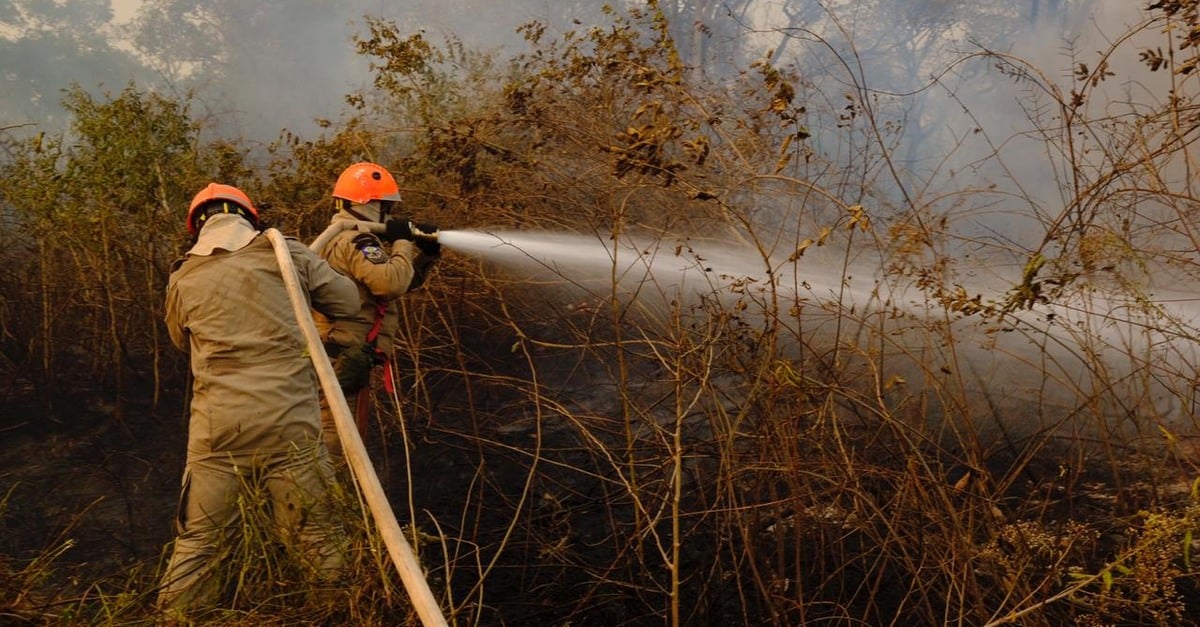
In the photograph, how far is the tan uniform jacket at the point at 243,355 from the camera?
11.7ft

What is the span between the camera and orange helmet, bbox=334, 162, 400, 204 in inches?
197

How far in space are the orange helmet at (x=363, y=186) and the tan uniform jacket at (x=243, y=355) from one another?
1257 millimetres

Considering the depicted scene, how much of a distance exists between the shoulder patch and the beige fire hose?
131 cm

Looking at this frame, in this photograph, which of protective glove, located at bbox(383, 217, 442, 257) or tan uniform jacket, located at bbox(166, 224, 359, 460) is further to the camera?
protective glove, located at bbox(383, 217, 442, 257)

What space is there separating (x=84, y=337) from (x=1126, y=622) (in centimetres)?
657

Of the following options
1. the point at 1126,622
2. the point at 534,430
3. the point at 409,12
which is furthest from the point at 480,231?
the point at 409,12

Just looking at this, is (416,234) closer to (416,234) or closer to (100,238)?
(416,234)

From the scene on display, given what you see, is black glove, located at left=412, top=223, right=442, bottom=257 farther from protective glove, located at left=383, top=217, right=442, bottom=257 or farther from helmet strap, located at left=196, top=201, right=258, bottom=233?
helmet strap, located at left=196, top=201, right=258, bottom=233

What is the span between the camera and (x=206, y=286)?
365 centimetres

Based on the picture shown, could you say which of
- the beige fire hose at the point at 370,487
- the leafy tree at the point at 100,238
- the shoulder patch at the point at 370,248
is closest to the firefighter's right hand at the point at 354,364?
the shoulder patch at the point at 370,248

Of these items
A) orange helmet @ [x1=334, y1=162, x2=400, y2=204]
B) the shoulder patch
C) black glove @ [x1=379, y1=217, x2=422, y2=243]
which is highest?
orange helmet @ [x1=334, y1=162, x2=400, y2=204]

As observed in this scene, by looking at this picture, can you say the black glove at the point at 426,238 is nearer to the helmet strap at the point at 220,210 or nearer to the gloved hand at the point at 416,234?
the gloved hand at the point at 416,234

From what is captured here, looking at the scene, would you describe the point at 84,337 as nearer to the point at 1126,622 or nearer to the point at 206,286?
the point at 206,286

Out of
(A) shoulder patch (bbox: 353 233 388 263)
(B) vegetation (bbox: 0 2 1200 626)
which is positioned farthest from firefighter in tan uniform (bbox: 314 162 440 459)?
(B) vegetation (bbox: 0 2 1200 626)
